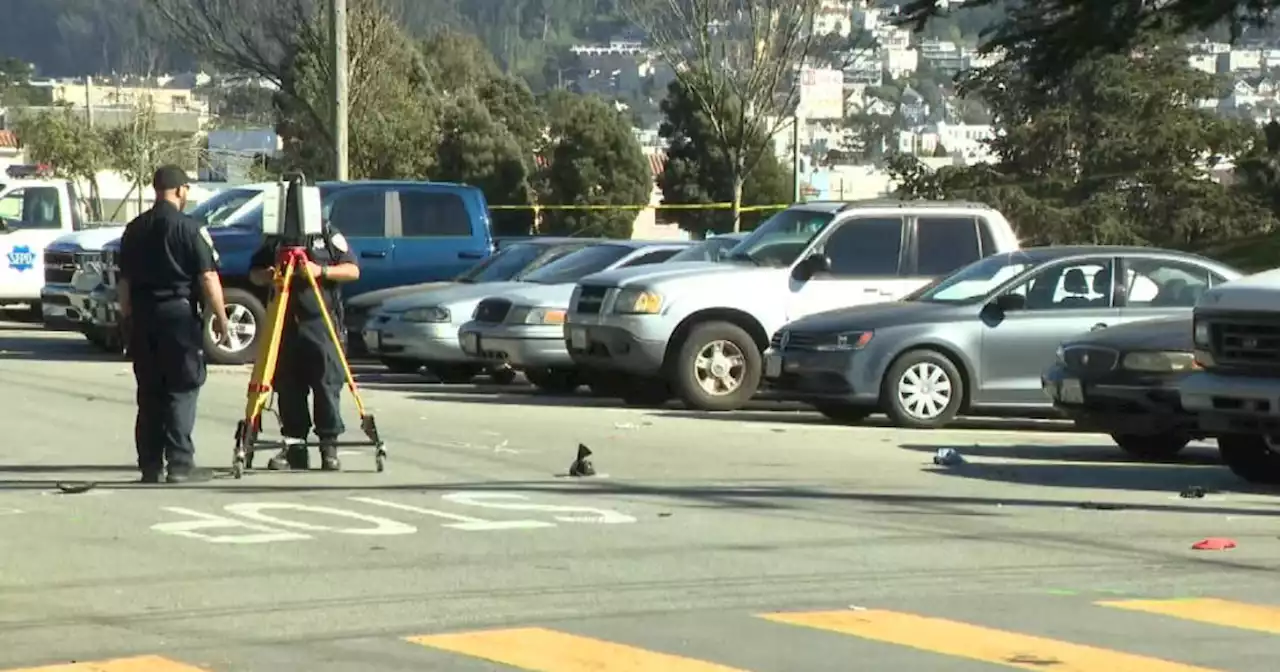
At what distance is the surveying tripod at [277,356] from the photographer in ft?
43.6

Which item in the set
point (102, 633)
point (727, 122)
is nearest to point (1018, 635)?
point (102, 633)

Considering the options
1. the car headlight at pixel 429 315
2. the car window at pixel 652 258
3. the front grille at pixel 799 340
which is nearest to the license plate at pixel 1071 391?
the front grille at pixel 799 340

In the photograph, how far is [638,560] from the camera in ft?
33.6

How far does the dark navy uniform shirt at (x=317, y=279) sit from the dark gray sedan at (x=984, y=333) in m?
4.68

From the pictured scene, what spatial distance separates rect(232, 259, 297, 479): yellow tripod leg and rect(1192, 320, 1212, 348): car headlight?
5365 millimetres

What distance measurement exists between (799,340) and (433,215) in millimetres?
8531

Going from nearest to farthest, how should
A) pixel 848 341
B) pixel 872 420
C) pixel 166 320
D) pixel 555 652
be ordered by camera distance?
pixel 555 652, pixel 166 320, pixel 848 341, pixel 872 420

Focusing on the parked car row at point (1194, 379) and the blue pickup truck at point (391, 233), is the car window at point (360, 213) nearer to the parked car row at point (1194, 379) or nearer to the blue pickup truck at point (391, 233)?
the blue pickup truck at point (391, 233)

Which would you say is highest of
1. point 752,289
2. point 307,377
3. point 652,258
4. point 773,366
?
point 652,258

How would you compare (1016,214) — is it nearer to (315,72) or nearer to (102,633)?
(315,72)

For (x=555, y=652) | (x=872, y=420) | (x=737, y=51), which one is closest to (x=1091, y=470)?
(x=872, y=420)

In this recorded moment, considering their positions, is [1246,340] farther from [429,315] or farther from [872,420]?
[429,315]

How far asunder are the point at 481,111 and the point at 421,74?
194 centimetres

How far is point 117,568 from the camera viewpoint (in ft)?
32.7
